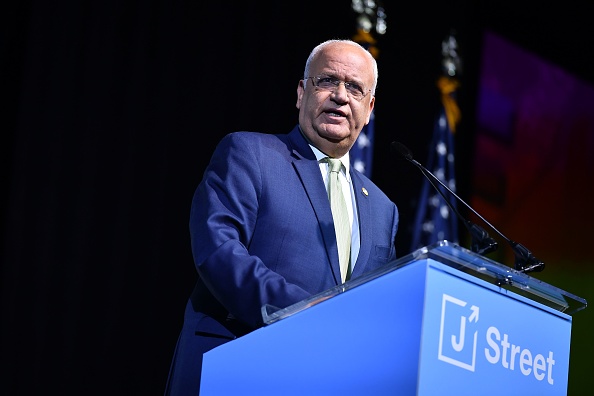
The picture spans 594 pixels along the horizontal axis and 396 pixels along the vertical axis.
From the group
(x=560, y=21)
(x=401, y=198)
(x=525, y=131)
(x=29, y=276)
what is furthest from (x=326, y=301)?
(x=560, y=21)

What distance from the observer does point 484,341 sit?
147 centimetres

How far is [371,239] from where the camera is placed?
7.44ft

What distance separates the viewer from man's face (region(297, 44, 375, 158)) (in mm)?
2406

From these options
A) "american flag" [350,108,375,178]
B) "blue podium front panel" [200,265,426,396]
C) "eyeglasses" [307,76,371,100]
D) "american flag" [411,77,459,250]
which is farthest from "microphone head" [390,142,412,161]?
"american flag" [411,77,459,250]

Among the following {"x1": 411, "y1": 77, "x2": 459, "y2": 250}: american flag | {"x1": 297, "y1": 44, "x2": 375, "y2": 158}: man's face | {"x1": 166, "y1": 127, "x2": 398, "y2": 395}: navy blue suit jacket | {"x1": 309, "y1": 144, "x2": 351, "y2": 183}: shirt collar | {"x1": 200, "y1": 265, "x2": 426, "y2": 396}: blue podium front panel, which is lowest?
{"x1": 200, "y1": 265, "x2": 426, "y2": 396}: blue podium front panel

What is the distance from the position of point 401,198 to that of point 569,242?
1.18 meters

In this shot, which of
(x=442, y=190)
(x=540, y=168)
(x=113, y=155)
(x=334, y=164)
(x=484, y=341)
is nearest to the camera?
(x=484, y=341)

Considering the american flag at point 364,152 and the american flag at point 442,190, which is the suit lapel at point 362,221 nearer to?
the american flag at point 364,152

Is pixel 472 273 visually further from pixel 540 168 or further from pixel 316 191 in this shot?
pixel 540 168

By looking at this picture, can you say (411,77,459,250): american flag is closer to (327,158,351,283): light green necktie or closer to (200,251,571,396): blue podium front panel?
(327,158,351,283): light green necktie

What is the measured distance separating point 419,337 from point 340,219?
2.90 feet

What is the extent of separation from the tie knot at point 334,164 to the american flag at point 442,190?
2398 mm

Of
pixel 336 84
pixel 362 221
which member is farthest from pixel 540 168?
pixel 362 221

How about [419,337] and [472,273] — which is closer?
[419,337]
